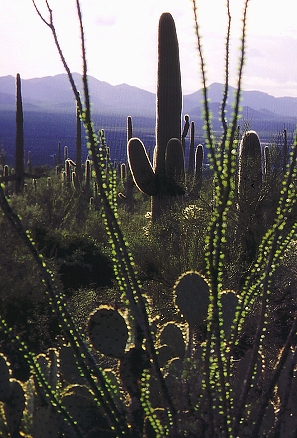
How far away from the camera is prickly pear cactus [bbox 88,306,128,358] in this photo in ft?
10.1

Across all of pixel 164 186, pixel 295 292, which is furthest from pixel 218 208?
pixel 164 186

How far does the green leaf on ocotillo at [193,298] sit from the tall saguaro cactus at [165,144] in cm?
940

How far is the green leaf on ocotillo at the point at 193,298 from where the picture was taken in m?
3.29

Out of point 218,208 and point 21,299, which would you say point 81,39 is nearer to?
point 218,208

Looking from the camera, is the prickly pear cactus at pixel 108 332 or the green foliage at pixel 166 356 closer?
the green foliage at pixel 166 356

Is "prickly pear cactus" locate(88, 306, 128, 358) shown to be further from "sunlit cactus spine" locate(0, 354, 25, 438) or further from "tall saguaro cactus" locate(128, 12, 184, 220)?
"tall saguaro cactus" locate(128, 12, 184, 220)

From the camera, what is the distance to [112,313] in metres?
3.24

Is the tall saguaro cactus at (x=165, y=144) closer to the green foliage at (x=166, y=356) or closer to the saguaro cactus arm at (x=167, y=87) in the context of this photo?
the saguaro cactus arm at (x=167, y=87)

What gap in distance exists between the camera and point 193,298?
3.33 metres

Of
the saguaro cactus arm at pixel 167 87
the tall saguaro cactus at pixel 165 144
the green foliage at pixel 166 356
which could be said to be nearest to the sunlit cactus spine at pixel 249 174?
the tall saguaro cactus at pixel 165 144

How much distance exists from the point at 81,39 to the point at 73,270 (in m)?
10.4

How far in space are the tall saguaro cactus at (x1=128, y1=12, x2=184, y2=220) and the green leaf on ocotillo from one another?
9.40 meters

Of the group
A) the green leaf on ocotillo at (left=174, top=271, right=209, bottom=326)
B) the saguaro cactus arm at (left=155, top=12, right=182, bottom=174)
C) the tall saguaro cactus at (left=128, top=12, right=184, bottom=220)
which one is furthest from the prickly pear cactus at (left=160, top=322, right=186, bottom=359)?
the saguaro cactus arm at (left=155, top=12, right=182, bottom=174)

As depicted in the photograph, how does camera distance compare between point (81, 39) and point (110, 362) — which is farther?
point (110, 362)
